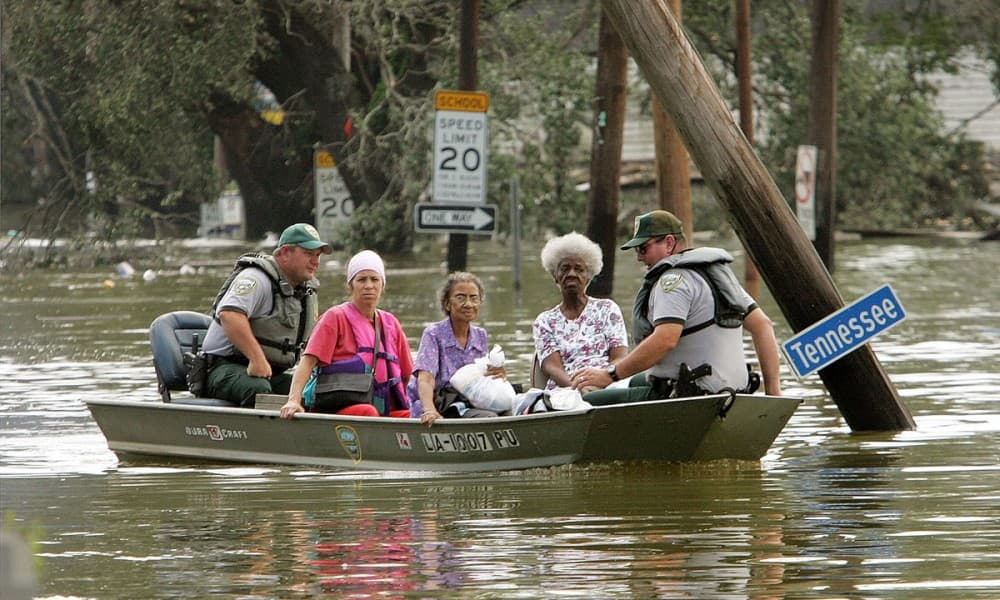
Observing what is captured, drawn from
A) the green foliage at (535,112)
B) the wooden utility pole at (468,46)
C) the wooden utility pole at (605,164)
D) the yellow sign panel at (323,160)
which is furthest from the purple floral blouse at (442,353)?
the yellow sign panel at (323,160)

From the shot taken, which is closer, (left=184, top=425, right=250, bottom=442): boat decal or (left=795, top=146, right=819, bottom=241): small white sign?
(left=184, top=425, right=250, bottom=442): boat decal

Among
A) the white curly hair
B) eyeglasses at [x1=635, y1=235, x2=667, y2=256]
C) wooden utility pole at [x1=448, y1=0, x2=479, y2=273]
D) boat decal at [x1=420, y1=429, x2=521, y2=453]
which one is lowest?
boat decal at [x1=420, y1=429, x2=521, y2=453]

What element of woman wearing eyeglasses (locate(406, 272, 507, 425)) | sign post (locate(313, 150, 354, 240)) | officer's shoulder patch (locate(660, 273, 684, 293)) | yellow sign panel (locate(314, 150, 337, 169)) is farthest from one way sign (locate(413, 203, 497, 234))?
officer's shoulder patch (locate(660, 273, 684, 293))

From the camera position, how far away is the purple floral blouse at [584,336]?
11.1 meters

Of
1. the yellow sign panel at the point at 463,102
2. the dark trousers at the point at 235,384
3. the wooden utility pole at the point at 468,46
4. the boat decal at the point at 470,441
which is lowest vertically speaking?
the boat decal at the point at 470,441

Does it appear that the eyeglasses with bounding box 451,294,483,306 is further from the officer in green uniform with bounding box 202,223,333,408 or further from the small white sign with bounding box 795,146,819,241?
the small white sign with bounding box 795,146,819,241

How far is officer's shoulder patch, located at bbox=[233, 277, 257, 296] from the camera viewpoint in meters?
11.6

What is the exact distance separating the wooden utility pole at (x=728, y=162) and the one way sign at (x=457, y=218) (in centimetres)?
1082

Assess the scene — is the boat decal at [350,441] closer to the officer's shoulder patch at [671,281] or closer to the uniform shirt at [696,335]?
the uniform shirt at [696,335]

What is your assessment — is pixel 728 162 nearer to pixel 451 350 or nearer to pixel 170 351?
pixel 451 350

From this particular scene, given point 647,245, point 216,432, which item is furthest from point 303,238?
point 647,245

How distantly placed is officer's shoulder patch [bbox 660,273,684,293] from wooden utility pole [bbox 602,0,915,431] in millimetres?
1417

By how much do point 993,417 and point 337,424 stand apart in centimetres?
461

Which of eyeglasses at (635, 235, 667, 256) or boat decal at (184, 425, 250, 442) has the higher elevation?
eyeglasses at (635, 235, 667, 256)
